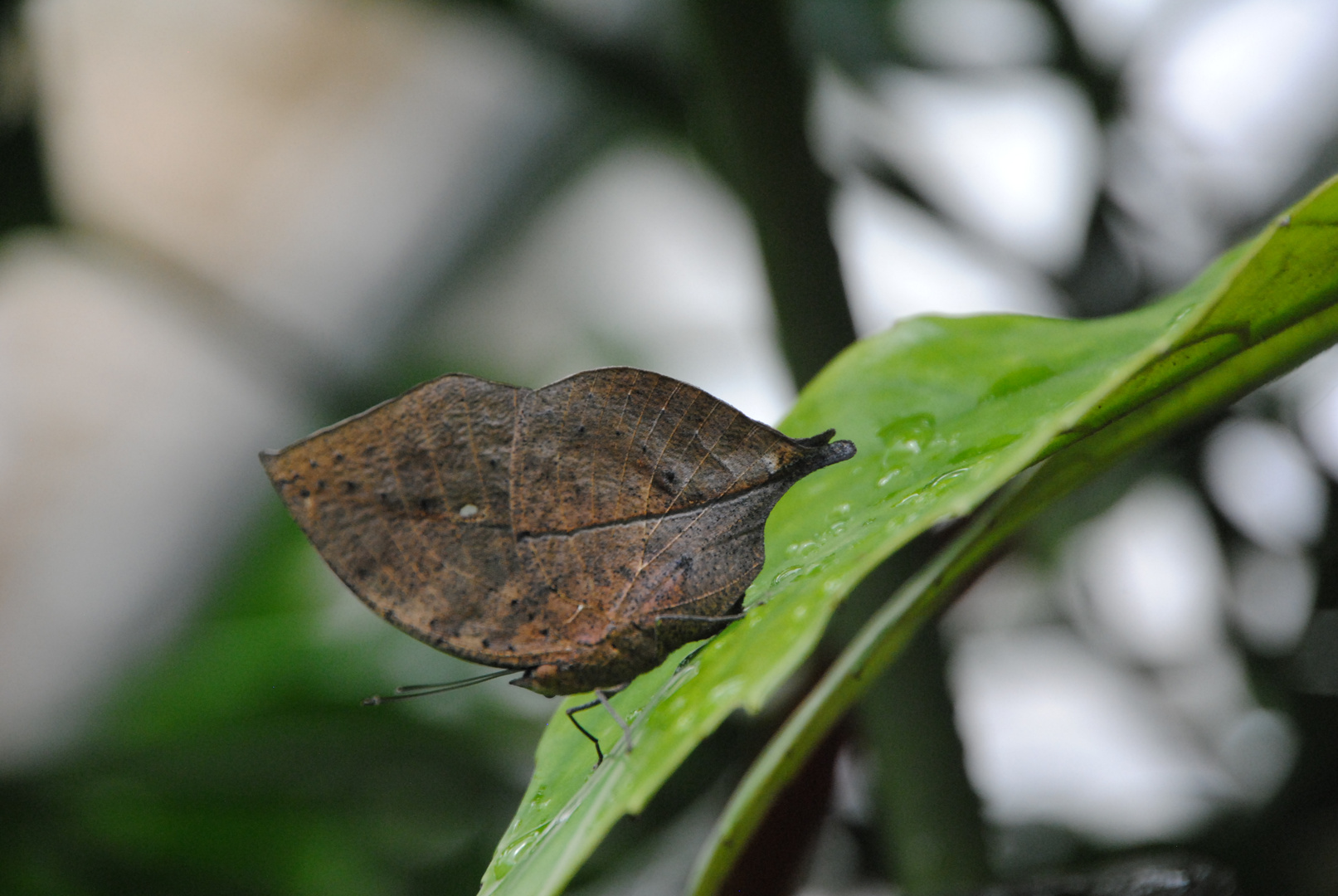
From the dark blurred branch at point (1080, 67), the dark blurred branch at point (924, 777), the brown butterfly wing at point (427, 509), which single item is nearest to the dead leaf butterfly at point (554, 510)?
the brown butterfly wing at point (427, 509)

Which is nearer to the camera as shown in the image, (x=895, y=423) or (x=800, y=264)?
(x=895, y=423)

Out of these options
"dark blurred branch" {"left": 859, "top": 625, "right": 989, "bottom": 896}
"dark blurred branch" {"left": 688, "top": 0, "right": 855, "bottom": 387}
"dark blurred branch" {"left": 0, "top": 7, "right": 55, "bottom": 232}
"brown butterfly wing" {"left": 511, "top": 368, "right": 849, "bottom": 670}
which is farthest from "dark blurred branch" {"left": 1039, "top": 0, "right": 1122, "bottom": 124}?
"dark blurred branch" {"left": 0, "top": 7, "right": 55, "bottom": 232}

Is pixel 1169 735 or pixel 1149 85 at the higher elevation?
pixel 1149 85

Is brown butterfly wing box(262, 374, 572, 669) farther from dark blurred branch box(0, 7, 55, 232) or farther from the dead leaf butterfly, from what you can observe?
dark blurred branch box(0, 7, 55, 232)

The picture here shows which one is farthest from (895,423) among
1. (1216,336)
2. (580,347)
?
(580,347)

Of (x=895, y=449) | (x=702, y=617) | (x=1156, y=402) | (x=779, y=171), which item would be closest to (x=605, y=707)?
(x=702, y=617)

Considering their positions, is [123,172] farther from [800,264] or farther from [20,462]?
[800,264]

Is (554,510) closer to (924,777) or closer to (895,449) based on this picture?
(895,449)

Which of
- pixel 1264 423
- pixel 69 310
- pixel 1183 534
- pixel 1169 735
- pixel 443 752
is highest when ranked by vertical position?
pixel 69 310

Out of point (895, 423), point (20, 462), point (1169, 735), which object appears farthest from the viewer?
point (20, 462)
